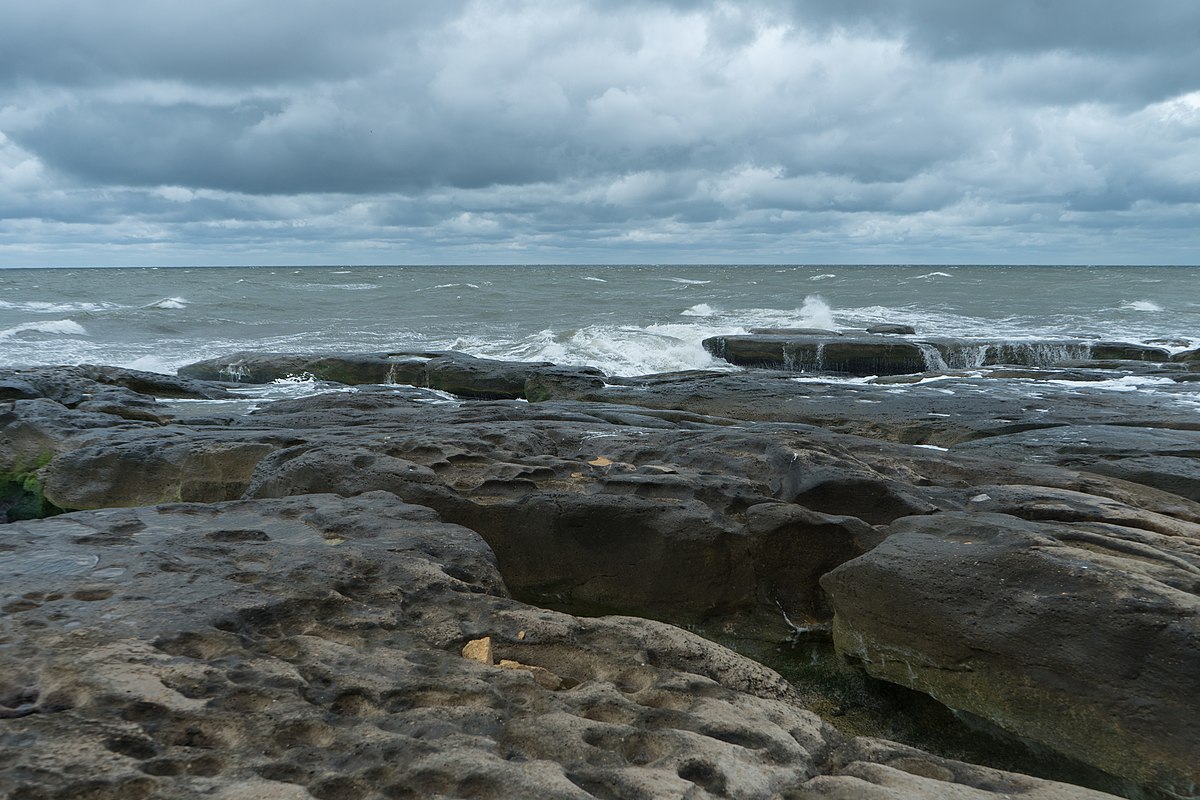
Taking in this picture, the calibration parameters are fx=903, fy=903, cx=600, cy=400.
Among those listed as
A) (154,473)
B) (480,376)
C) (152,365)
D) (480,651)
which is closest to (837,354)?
(480,376)

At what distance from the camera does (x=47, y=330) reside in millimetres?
23984

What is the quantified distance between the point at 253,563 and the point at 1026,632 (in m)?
2.97

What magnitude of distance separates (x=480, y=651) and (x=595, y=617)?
1557 mm

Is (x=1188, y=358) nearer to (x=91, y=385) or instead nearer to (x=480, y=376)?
(x=480, y=376)

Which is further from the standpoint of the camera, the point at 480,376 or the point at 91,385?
the point at 480,376

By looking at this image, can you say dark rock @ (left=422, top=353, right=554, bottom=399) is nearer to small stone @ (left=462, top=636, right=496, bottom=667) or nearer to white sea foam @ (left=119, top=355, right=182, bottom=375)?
white sea foam @ (left=119, top=355, right=182, bottom=375)

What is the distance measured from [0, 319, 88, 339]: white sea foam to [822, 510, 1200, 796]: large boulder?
81.9ft

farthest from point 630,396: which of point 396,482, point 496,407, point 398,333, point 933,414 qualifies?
point 398,333

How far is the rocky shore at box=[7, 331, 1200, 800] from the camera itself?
7.73 feet

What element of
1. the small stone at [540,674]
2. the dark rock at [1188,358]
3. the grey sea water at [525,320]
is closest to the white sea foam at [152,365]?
the grey sea water at [525,320]

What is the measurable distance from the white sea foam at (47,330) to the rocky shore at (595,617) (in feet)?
62.6

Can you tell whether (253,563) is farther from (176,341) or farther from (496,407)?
(176,341)

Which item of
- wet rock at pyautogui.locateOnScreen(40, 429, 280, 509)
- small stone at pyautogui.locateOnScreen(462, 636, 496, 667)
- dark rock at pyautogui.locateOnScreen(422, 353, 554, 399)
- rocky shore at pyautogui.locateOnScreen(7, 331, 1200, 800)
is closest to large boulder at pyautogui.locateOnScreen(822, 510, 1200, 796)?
rocky shore at pyautogui.locateOnScreen(7, 331, 1200, 800)

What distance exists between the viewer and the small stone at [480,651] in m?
3.00
